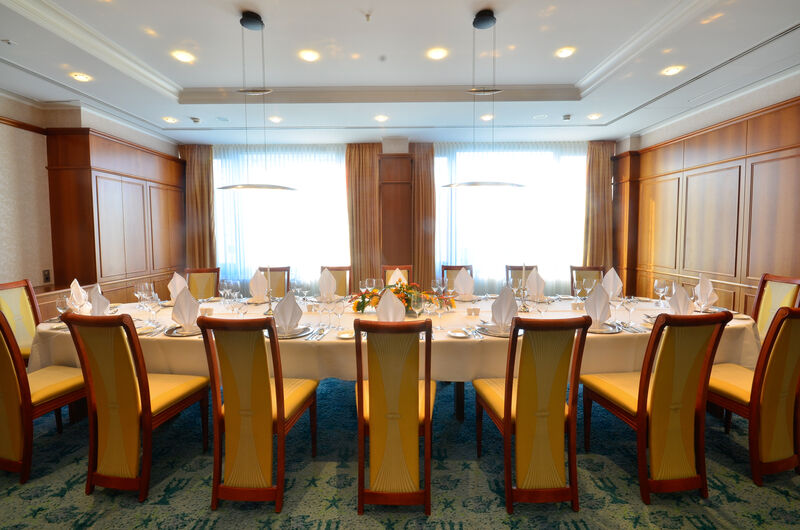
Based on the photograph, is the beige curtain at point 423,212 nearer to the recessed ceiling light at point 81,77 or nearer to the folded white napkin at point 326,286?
the folded white napkin at point 326,286

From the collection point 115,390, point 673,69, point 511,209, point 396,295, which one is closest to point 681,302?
point 396,295

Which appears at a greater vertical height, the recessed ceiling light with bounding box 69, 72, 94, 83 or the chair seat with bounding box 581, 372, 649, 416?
the recessed ceiling light with bounding box 69, 72, 94, 83

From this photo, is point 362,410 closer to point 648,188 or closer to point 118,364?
point 118,364

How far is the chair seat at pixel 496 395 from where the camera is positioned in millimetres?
1962

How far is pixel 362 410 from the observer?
6.13ft

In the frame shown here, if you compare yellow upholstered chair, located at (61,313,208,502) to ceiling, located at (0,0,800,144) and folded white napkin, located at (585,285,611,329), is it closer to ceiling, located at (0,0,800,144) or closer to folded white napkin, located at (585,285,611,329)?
ceiling, located at (0,0,800,144)

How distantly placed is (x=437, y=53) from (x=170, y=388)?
3.20m

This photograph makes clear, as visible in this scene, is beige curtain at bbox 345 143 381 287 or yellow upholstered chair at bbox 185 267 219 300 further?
beige curtain at bbox 345 143 381 287

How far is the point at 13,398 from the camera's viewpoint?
208 centimetres

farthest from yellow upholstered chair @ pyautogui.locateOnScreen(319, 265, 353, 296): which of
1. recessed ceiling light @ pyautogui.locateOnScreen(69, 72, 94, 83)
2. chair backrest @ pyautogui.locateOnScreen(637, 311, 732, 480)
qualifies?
chair backrest @ pyautogui.locateOnScreen(637, 311, 732, 480)

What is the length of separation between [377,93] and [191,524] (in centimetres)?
391

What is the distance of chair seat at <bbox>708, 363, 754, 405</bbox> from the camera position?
2.13 meters

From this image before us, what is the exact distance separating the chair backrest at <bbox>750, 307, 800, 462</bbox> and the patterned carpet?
21 cm

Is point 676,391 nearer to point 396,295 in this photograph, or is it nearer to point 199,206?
point 396,295
